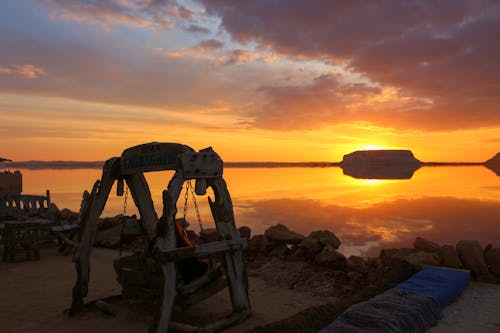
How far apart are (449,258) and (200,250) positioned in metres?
7.04


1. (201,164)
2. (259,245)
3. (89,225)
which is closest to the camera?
(201,164)

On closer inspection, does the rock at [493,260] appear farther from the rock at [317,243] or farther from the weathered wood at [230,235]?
the weathered wood at [230,235]

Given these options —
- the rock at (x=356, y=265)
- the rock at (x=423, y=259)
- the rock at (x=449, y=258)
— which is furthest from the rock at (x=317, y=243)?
the rock at (x=449, y=258)

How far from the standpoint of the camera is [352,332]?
5746 millimetres

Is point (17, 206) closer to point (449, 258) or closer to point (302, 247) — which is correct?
point (302, 247)

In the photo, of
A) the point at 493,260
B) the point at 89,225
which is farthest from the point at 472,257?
the point at 89,225

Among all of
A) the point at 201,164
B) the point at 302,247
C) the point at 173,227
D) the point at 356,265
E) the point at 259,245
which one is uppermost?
the point at 201,164

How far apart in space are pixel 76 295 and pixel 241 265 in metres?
3.13

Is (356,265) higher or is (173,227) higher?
(173,227)

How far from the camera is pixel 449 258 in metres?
10.3

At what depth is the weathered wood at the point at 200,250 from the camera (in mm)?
5840

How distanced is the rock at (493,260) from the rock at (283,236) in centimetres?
457

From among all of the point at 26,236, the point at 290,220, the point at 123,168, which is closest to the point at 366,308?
the point at 123,168

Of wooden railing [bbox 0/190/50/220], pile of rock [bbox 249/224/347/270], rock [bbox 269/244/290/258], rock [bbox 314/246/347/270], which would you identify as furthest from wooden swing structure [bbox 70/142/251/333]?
wooden railing [bbox 0/190/50/220]
